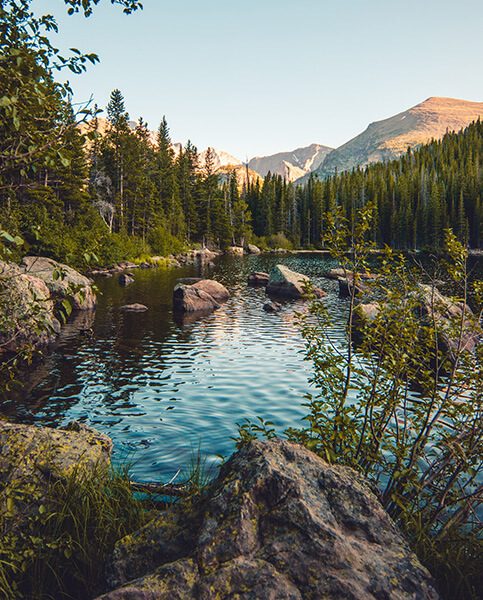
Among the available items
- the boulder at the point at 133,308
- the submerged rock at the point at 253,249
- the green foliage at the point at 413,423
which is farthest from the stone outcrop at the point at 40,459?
the submerged rock at the point at 253,249

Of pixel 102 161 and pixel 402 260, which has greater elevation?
pixel 102 161

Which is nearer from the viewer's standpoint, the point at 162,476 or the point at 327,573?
the point at 327,573

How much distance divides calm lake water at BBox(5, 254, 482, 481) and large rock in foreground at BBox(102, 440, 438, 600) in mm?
4865

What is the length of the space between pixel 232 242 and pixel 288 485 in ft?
325

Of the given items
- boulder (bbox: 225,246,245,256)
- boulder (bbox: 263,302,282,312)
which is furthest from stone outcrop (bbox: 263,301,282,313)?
boulder (bbox: 225,246,245,256)

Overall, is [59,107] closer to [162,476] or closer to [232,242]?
[162,476]

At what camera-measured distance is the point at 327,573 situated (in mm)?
2951

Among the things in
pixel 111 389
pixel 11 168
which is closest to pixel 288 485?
pixel 11 168

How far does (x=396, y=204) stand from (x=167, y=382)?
12084 centimetres

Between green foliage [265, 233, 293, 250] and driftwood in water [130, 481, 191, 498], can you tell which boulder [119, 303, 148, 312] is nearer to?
driftwood in water [130, 481, 191, 498]

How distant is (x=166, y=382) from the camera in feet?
46.3

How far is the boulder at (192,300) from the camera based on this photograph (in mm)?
26641

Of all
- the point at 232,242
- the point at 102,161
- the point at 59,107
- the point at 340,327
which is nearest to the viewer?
the point at 59,107

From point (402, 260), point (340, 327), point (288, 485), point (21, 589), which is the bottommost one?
point (340, 327)
